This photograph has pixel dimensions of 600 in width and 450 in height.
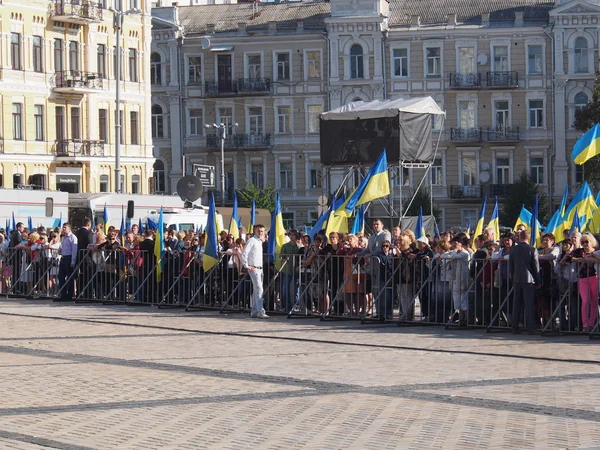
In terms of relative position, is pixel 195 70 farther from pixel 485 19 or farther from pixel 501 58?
pixel 501 58

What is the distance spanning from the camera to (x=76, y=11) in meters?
59.2

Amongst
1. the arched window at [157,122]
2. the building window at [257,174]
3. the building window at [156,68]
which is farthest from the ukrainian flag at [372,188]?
the building window at [156,68]

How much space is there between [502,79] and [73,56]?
23068 millimetres

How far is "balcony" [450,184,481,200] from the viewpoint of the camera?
71000 mm

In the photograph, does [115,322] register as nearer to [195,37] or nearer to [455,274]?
[455,274]

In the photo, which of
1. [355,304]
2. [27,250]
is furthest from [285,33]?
[355,304]

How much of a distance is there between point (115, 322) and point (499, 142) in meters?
50.1

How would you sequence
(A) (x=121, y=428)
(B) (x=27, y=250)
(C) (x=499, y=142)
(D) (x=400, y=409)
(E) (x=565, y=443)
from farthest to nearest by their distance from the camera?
(C) (x=499, y=142) < (B) (x=27, y=250) < (D) (x=400, y=409) < (A) (x=121, y=428) < (E) (x=565, y=443)

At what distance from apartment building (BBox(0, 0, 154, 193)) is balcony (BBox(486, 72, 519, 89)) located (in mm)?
18027

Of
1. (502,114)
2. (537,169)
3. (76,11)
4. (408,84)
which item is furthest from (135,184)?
(537,169)

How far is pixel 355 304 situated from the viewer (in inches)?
944

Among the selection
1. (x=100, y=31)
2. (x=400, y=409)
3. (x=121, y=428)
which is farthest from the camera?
(x=100, y=31)

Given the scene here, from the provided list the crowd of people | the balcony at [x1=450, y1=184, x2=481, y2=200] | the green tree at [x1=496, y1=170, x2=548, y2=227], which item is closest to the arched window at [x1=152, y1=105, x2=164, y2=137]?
the balcony at [x1=450, y1=184, x2=481, y2=200]

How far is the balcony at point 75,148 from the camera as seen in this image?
59.2 metres
